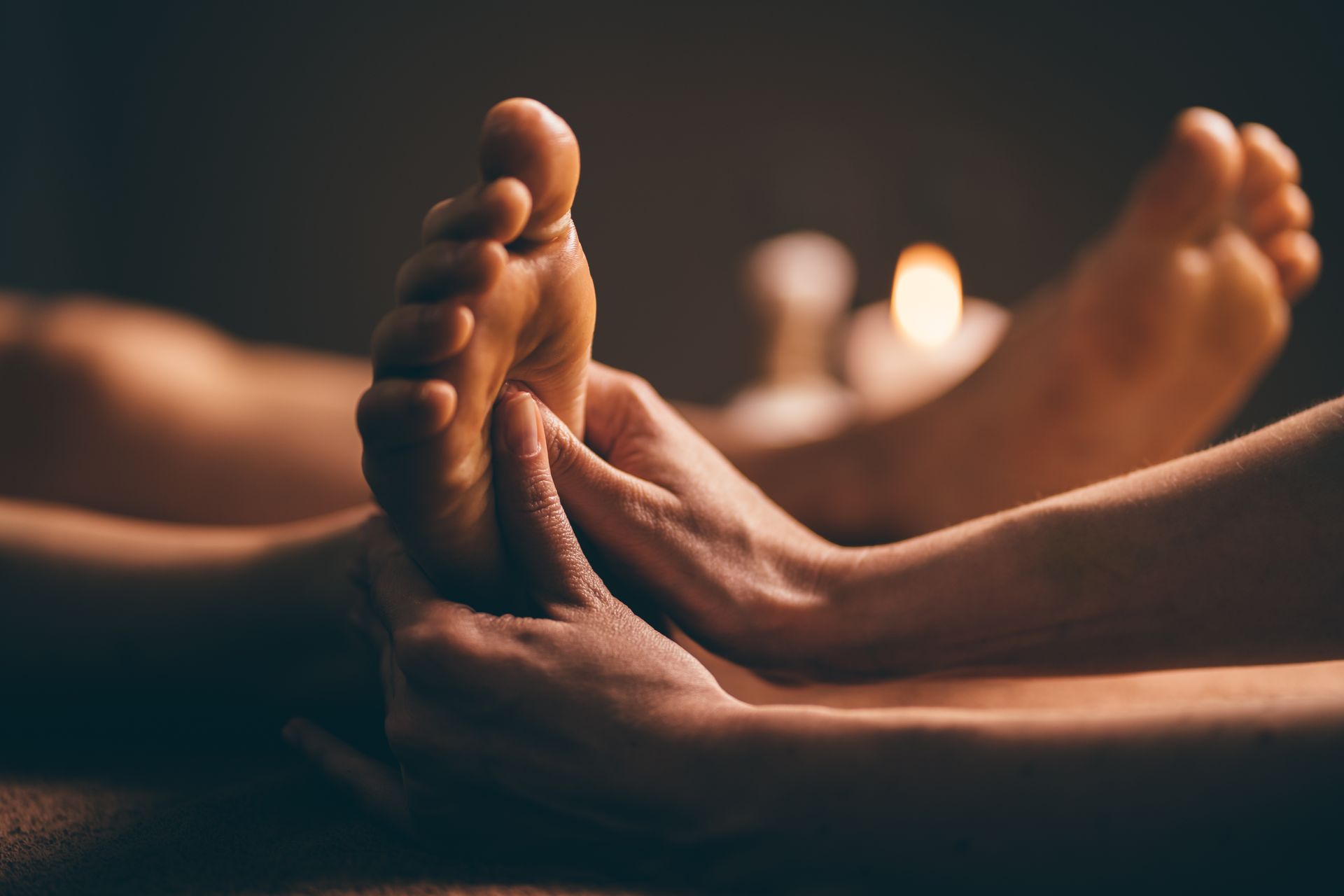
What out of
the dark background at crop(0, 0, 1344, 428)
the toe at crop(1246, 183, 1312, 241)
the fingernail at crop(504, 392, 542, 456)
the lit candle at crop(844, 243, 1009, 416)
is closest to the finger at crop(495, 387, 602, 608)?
the fingernail at crop(504, 392, 542, 456)

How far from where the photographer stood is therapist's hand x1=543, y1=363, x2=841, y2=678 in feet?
1.67

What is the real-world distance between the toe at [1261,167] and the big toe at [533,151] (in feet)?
2.61

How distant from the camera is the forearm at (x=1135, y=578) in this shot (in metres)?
0.46

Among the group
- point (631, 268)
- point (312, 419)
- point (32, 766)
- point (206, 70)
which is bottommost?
point (32, 766)

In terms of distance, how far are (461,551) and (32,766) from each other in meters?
0.33

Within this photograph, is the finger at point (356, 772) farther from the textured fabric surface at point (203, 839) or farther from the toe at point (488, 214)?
the toe at point (488, 214)

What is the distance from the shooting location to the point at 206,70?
2682mm

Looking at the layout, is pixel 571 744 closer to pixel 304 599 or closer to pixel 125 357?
pixel 304 599

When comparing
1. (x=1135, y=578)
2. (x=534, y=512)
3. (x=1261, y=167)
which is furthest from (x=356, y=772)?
(x=1261, y=167)

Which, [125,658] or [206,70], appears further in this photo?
[206,70]

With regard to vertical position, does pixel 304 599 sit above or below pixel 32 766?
above

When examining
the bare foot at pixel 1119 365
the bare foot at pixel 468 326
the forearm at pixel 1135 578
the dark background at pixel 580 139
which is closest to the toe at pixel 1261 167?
the bare foot at pixel 1119 365

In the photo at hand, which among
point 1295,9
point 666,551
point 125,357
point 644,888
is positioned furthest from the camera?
point 1295,9

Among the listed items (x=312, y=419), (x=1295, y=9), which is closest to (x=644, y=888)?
(x=312, y=419)
